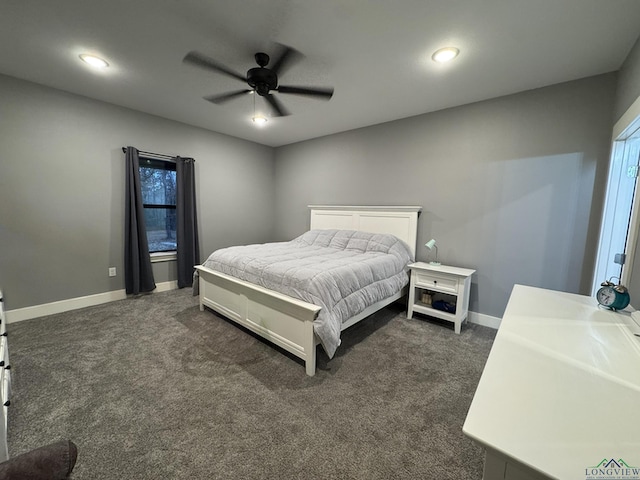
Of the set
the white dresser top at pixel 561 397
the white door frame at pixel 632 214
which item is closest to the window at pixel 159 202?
the white dresser top at pixel 561 397

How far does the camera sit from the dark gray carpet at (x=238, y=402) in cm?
A: 138

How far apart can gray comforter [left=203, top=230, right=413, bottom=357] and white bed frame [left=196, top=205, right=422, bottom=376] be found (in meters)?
0.09

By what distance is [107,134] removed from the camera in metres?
3.36

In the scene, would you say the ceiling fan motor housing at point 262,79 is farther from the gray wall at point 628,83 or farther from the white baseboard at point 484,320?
the white baseboard at point 484,320

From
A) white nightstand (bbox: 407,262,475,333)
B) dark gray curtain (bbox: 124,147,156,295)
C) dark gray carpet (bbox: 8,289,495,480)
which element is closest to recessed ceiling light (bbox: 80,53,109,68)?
dark gray curtain (bbox: 124,147,156,295)

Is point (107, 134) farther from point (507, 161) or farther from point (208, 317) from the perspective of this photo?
point (507, 161)

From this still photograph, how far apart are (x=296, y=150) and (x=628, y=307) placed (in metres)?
4.62

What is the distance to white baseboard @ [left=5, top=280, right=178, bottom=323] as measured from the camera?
114 inches

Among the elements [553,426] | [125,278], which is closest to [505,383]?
Answer: [553,426]

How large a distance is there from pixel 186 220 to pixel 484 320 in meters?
4.34

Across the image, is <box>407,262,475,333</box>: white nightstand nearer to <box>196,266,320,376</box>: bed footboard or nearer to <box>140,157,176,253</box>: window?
<box>196,266,320,376</box>: bed footboard

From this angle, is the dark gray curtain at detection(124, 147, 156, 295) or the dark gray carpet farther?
the dark gray curtain at detection(124, 147, 156, 295)

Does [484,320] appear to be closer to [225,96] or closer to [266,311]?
[266,311]

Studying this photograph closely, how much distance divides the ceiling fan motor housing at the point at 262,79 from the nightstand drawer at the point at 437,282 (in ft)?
8.30
